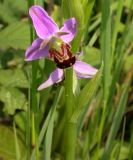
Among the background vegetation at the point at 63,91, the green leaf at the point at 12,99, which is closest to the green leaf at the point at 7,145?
the background vegetation at the point at 63,91

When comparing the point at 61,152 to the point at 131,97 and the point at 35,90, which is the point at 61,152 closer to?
the point at 131,97

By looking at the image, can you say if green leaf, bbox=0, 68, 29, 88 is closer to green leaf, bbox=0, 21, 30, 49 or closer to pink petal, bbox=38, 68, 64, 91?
green leaf, bbox=0, 21, 30, 49

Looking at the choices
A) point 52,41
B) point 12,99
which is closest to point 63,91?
point 12,99

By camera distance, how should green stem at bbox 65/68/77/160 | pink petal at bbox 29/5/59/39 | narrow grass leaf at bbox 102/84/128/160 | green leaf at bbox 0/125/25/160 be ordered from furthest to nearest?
green leaf at bbox 0/125/25/160 < narrow grass leaf at bbox 102/84/128/160 < green stem at bbox 65/68/77/160 < pink petal at bbox 29/5/59/39

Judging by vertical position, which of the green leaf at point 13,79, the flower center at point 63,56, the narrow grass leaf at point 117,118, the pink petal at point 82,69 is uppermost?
the flower center at point 63,56

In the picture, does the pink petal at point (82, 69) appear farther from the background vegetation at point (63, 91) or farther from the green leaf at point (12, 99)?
the green leaf at point (12, 99)

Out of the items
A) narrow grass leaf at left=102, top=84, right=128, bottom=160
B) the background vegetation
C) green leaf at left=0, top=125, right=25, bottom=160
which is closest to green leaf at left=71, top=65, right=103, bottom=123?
the background vegetation

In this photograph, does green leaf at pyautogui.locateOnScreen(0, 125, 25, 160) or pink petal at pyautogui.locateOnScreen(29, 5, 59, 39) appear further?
green leaf at pyautogui.locateOnScreen(0, 125, 25, 160)
